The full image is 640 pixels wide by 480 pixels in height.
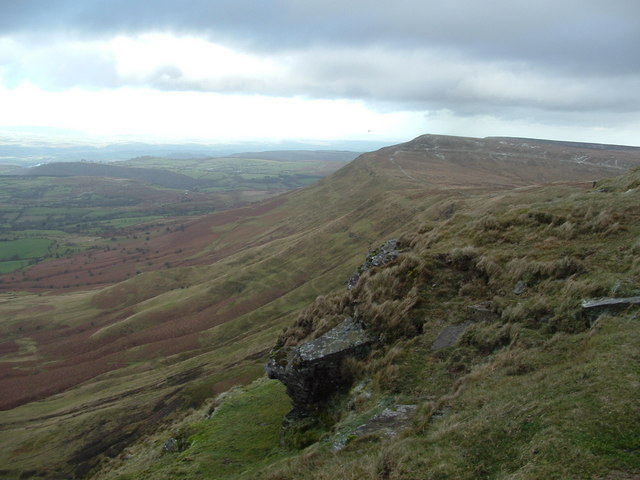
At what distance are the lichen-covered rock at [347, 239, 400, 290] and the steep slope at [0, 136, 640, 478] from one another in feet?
84.8

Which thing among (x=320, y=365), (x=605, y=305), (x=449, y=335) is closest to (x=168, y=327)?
(x=320, y=365)

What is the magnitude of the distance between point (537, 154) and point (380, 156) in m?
76.9

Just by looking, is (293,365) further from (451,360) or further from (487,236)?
(487,236)

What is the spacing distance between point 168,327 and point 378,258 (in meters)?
65.1

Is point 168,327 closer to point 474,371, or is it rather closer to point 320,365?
point 320,365

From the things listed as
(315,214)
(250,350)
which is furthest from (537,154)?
(250,350)

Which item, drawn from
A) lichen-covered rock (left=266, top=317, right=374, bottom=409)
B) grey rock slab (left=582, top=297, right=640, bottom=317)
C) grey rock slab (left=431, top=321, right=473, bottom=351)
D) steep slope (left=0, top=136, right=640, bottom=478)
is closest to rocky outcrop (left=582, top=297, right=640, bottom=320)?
grey rock slab (left=582, top=297, right=640, bottom=317)

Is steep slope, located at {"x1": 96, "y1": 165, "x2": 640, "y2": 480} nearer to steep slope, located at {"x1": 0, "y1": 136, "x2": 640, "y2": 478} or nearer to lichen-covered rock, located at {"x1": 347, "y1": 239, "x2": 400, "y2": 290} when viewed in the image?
lichen-covered rock, located at {"x1": 347, "y1": 239, "x2": 400, "y2": 290}

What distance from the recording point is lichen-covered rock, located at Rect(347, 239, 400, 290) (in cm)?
2611

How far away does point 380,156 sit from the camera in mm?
193625

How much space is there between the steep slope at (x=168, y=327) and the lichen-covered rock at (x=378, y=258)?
25.9 m

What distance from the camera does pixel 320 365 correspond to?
1816 centimetres

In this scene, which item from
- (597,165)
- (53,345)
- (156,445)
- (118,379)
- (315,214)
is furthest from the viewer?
(597,165)

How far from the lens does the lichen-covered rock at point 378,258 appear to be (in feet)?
85.7
